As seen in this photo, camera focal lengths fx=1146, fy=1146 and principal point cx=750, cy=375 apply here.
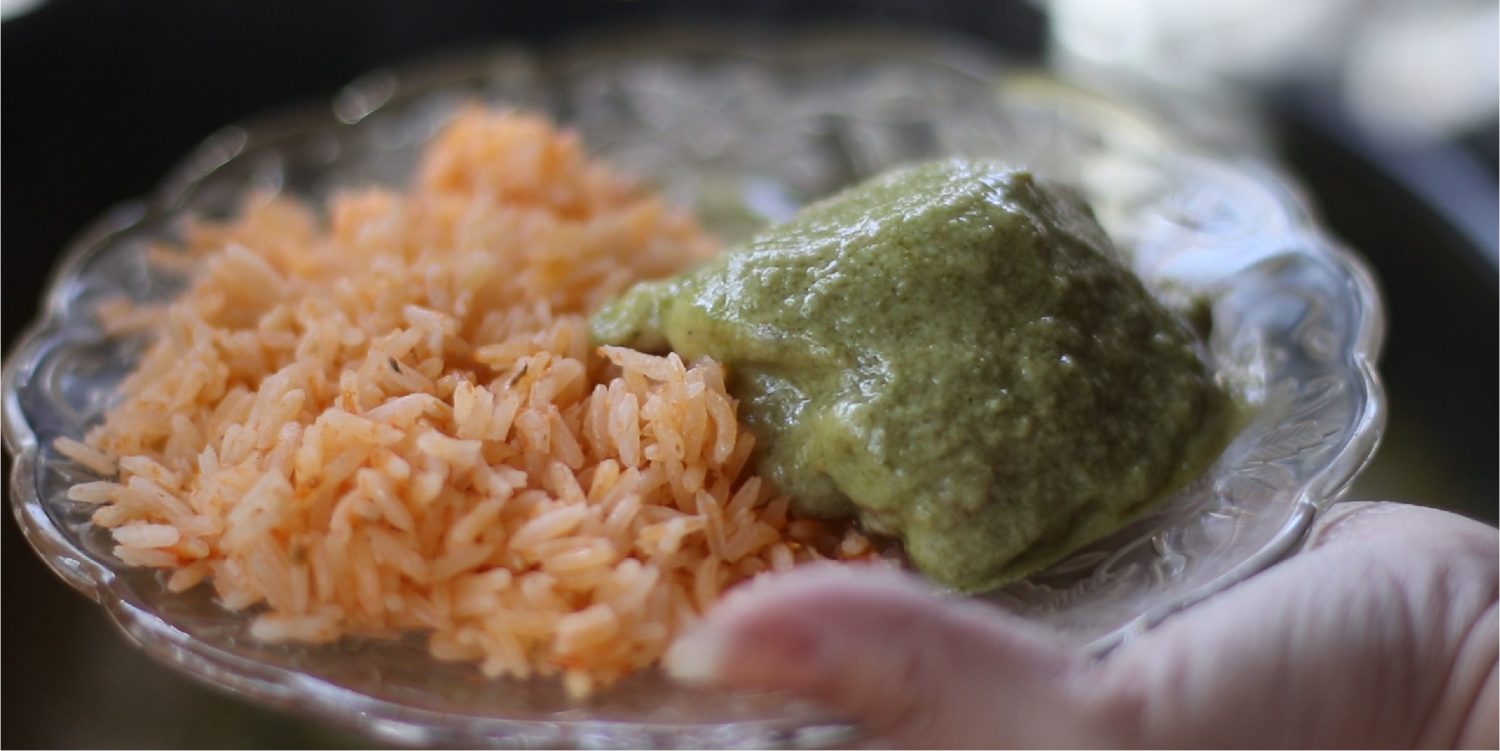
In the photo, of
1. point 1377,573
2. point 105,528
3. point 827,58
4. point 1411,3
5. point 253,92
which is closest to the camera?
point 1377,573

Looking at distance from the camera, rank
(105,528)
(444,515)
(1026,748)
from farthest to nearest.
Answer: (105,528), (444,515), (1026,748)

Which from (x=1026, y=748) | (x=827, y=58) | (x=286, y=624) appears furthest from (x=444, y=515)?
(x=827, y=58)

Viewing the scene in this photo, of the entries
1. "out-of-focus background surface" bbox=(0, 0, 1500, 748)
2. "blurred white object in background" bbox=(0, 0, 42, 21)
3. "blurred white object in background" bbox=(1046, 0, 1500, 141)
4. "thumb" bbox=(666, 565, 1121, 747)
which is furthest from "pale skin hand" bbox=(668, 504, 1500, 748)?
"blurred white object in background" bbox=(0, 0, 42, 21)

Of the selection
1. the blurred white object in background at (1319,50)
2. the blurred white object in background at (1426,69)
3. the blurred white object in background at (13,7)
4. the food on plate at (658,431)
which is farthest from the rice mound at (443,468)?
the blurred white object in background at (1426,69)

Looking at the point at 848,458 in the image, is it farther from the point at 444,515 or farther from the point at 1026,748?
the point at 444,515

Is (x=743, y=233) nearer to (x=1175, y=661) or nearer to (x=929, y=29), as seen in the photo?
(x=929, y=29)

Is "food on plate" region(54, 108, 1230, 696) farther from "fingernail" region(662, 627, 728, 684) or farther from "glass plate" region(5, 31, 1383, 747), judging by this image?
"fingernail" region(662, 627, 728, 684)

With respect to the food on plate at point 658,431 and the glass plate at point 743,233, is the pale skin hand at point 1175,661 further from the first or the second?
the food on plate at point 658,431

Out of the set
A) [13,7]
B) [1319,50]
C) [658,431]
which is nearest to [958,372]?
[658,431]
